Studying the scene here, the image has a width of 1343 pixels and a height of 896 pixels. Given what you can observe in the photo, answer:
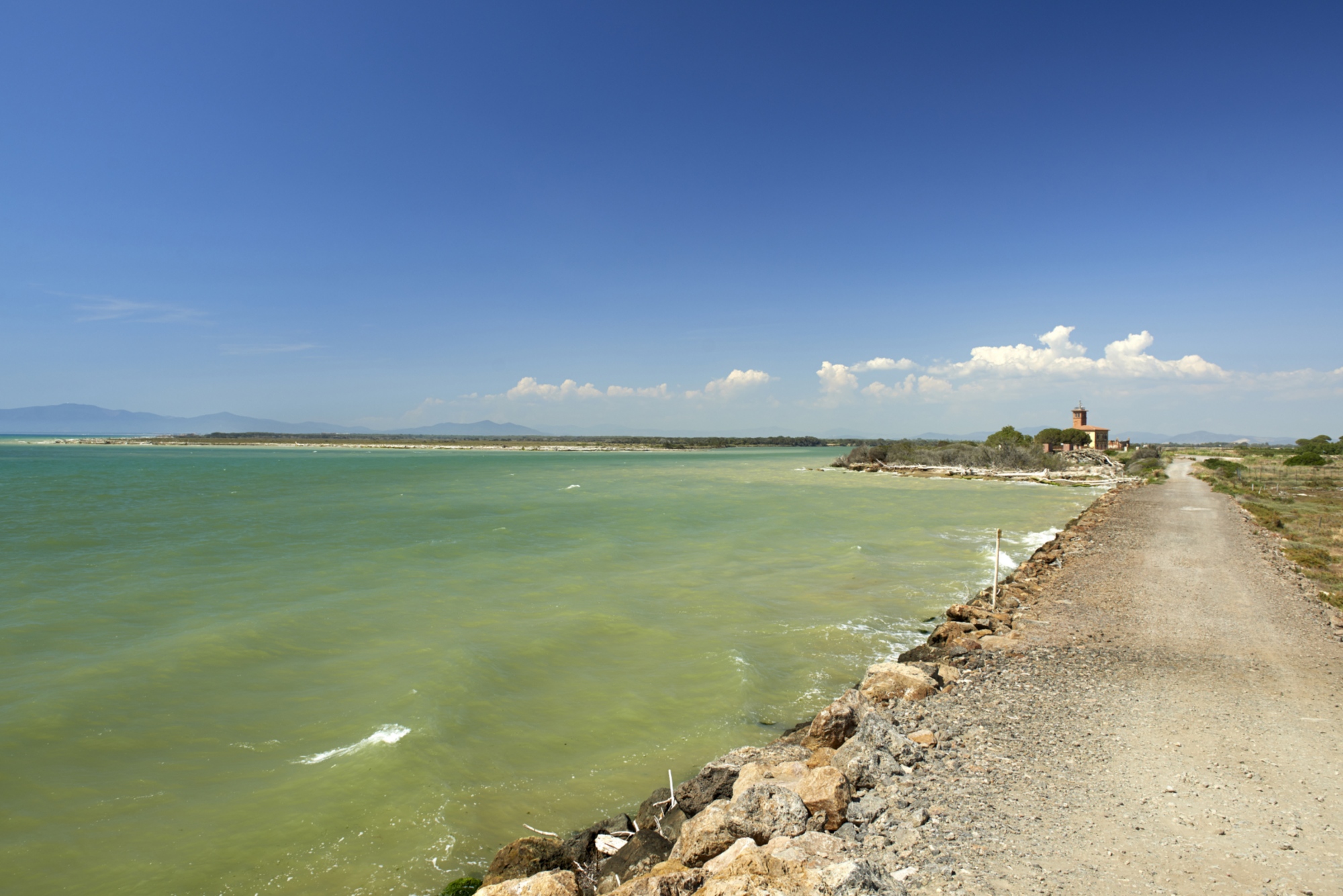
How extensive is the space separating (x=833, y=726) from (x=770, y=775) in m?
1.12

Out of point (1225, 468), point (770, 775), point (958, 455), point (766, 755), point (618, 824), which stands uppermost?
point (958, 455)

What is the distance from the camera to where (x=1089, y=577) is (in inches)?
527

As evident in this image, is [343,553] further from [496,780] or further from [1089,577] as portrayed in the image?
[1089,577]

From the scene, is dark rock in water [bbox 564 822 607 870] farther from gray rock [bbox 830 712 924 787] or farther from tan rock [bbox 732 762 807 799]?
gray rock [bbox 830 712 924 787]

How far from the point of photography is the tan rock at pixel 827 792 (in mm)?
4449

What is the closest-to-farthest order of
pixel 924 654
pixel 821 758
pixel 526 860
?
pixel 526 860 → pixel 821 758 → pixel 924 654

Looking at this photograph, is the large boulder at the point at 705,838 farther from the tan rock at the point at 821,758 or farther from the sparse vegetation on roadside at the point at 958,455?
the sparse vegetation on roadside at the point at 958,455

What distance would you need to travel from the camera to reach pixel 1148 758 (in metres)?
5.31

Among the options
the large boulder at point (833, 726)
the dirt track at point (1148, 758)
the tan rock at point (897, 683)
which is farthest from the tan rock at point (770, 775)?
the tan rock at point (897, 683)

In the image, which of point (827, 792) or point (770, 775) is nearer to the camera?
point (827, 792)

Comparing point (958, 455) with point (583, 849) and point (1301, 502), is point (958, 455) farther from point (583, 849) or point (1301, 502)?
point (583, 849)

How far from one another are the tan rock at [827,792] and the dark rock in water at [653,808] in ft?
4.05

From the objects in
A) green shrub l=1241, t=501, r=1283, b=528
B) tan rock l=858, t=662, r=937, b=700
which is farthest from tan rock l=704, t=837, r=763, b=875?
green shrub l=1241, t=501, r=1283, b=528

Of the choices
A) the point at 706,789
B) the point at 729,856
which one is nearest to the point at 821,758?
the point at 706,789
